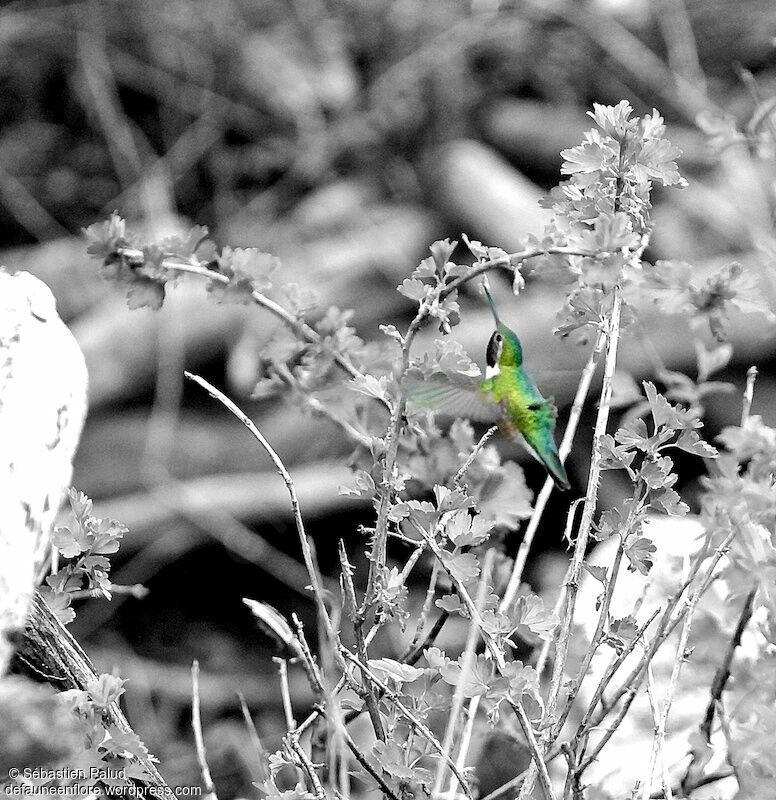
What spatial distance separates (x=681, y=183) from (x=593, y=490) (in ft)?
0.91

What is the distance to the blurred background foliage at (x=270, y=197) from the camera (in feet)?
12.8

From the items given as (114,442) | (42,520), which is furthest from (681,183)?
(114,442)

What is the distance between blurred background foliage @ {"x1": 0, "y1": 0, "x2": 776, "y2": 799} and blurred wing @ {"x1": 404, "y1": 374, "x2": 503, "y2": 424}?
206 centimetres

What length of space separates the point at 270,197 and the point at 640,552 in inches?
172

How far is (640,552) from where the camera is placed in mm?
970

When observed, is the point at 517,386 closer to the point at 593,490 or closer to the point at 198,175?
the point at 593,490

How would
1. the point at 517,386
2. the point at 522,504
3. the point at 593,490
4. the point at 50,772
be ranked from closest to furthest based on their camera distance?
1. the point at 50,772
2. the point at 593,490
3. the point at 522,504
4. the point at 517,386

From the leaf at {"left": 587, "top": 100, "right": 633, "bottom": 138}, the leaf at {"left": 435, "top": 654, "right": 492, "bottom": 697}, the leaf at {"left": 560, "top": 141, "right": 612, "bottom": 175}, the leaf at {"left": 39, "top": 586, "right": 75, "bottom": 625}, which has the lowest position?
the leaf at {"left": 39, "top": 586, "right": 75, "bottom": 625}

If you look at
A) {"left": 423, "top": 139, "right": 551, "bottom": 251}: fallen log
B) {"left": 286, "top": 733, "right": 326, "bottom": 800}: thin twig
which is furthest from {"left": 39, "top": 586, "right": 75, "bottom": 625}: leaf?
{"left": 423, "top": 139, "right": 551, "bottom": 251}: fallen log

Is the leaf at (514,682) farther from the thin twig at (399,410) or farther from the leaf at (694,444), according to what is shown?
the leaf at (694,444)

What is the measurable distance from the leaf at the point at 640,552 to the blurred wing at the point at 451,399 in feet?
0.74

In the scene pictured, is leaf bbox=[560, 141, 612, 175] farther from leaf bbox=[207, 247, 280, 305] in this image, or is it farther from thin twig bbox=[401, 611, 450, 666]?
thin twig bbox=[401, 611, 450, 666]

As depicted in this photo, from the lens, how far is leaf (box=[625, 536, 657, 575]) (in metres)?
0.97

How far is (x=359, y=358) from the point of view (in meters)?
1.24
